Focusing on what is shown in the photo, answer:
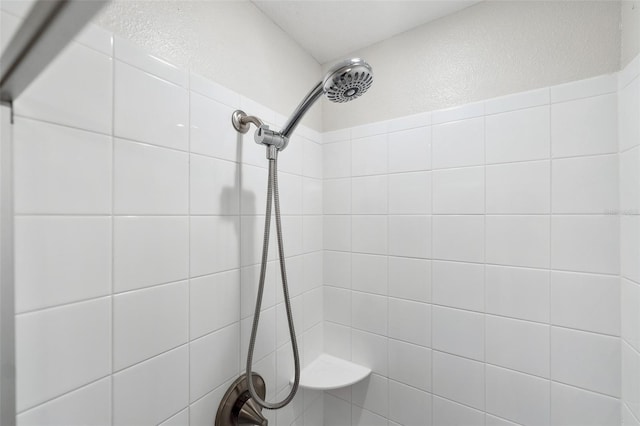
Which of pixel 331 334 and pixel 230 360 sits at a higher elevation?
pixel 230 360

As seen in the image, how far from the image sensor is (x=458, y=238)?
0.96 m

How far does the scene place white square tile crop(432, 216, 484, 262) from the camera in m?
0.92

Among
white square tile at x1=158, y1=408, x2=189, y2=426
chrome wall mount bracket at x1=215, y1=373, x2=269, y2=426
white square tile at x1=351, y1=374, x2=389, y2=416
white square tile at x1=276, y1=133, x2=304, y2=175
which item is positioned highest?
white square tile at x1=276, y1=133, x2=304, y2=175

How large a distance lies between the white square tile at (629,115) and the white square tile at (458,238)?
0.40m

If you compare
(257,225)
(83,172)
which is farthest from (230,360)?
(83,172)

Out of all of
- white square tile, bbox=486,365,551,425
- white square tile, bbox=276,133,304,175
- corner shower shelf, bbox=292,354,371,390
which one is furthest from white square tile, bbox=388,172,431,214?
corner shower shelf, bbox=292,354,371,390

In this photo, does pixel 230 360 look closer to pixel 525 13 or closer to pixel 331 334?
pixel 331 334

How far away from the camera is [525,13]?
86 cm

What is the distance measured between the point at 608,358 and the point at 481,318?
314 millimetres

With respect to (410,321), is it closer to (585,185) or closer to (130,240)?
(585,185)

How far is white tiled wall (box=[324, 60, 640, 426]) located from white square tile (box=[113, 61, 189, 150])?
28.3 inches

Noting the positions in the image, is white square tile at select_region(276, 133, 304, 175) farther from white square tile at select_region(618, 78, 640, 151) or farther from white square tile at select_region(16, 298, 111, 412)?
white square tile at select_region(618, 78, 640, 151)

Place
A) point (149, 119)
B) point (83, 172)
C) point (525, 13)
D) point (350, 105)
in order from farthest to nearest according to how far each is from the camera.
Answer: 1. point (350, 105)
2. point (525, 13)
3. point (149, 119)
4. point (83, 172)

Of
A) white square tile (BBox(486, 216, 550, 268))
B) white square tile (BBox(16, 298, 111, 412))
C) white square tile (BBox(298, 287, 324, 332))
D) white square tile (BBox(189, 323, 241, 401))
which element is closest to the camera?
white square tile (BBox(16, 298, 111, 412))
